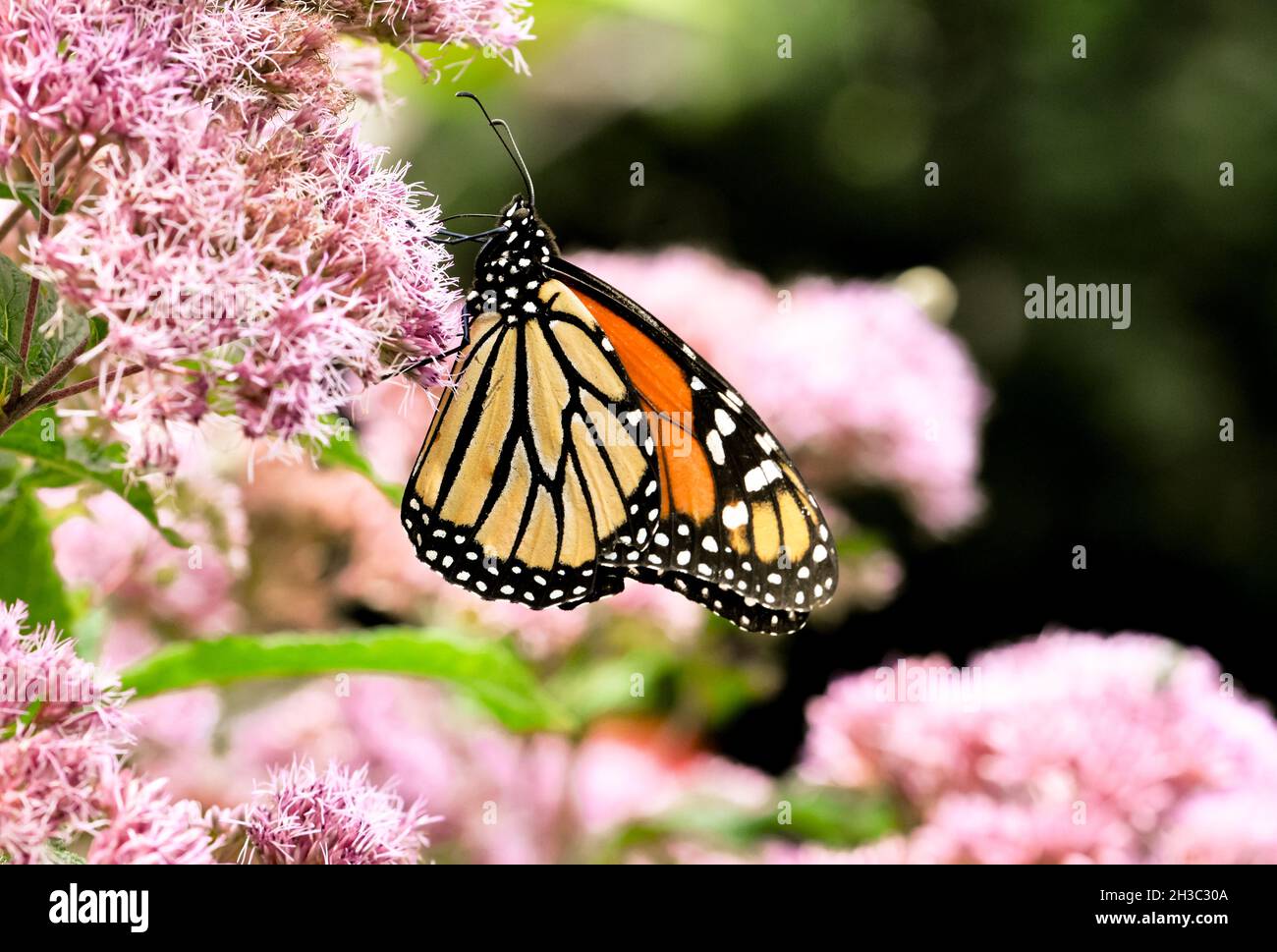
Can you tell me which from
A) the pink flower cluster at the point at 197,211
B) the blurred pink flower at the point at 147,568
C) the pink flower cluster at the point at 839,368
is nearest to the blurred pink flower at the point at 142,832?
the pink flower cluster at the point at 197,211

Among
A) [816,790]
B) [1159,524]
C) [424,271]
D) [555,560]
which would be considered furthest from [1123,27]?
[424,271]

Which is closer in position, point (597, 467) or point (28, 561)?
point (28, 561)

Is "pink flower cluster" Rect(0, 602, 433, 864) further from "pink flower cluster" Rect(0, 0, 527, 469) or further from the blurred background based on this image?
the blurred background

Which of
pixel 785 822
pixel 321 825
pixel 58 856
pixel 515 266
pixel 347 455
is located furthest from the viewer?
pixel 785 822

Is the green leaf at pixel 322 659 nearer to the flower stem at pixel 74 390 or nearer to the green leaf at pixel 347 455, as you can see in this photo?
the green leaf at pixel 347 455

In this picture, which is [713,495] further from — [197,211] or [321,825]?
[197,211]

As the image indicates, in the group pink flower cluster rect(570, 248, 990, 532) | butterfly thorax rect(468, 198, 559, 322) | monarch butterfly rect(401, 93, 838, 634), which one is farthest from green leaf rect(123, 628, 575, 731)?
pink flower cluster rect(570, 248, 990, 532)

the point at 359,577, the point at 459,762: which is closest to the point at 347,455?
the point at 359,577
